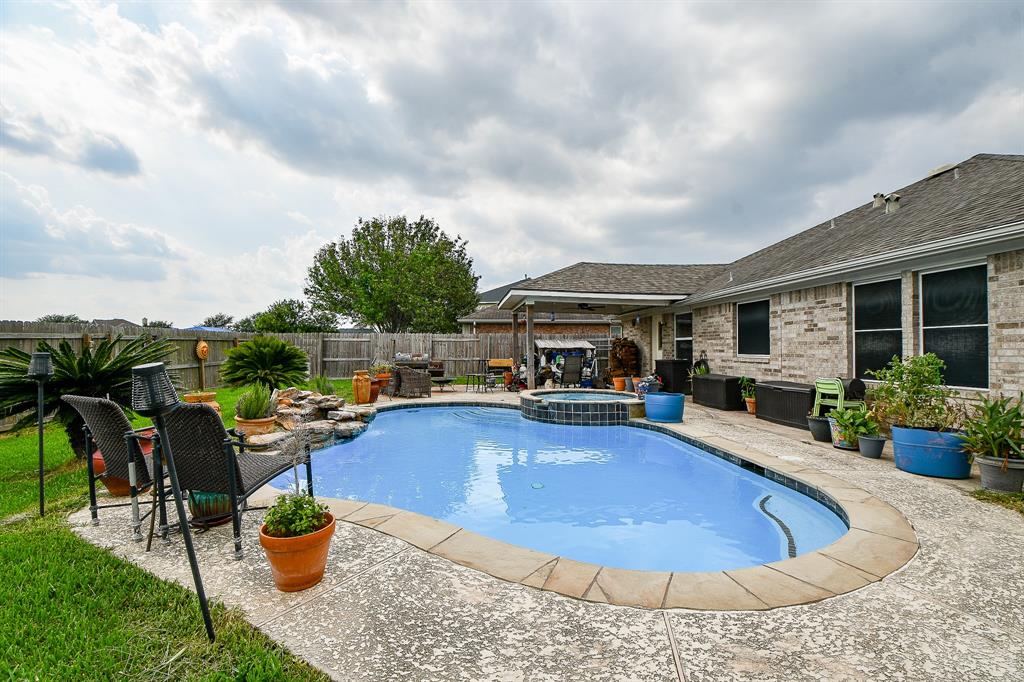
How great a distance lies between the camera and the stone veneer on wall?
4.87 m

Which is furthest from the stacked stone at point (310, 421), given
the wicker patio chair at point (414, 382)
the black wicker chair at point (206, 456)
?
the black wicker chair at point (206, 456)

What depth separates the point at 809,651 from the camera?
1.88 meters

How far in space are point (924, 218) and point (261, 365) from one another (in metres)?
11.2

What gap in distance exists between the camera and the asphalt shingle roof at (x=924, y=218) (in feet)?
18.1

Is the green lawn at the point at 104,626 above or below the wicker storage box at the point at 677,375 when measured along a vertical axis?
below

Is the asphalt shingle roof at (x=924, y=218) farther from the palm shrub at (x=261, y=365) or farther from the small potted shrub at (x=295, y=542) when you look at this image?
the palm shrub at (x=261, y=365)

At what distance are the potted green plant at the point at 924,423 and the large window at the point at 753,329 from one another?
4236 mm

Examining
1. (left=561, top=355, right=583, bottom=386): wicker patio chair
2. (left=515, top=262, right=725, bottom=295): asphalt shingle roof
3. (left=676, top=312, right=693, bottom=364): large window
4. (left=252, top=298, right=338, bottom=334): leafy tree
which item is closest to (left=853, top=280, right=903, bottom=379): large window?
(left=676, top=312, right=693, bottom=364): large window

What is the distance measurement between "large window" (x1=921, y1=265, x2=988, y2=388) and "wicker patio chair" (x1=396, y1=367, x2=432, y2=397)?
9.90 m

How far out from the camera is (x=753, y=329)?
9.67m

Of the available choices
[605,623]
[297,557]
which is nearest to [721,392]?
[605,623]

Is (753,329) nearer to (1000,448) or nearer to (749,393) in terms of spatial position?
(749,393)

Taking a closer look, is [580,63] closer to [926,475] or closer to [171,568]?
[926,475]

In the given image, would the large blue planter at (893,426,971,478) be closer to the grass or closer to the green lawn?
the grass
